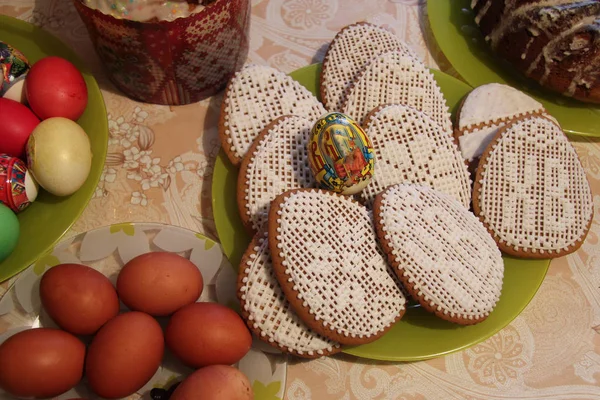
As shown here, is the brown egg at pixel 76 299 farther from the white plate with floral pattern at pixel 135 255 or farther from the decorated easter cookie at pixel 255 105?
the decorated easter cookie at pixel 255 105

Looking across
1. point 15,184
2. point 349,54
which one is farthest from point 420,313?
point 15,184

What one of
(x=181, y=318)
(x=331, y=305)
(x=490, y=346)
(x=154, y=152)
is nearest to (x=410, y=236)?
(x=331, y=305)

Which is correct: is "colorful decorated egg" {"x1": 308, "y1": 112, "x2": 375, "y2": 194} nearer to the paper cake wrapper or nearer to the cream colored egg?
the paper cake wrapper

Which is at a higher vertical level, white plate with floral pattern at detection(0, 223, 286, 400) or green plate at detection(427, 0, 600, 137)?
green plate at detection(427, 0, 600, 137)

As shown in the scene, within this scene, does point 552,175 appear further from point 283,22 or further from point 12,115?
point 12,115

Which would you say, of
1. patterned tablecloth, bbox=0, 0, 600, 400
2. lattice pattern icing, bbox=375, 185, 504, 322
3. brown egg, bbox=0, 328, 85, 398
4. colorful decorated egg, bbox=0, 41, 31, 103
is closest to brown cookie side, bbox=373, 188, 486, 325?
lattice pattern icing, bbox=375, 185, 504, 322
